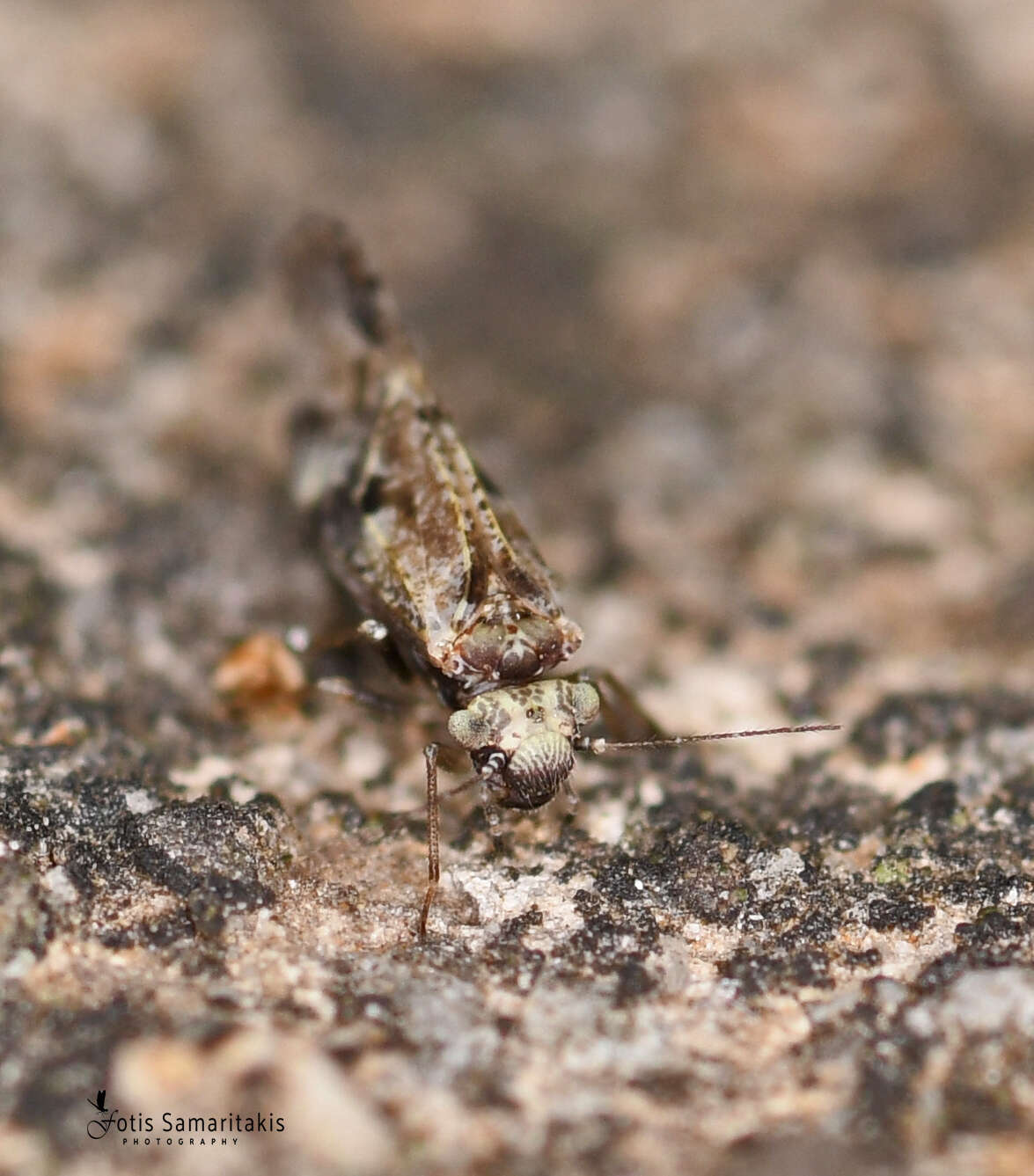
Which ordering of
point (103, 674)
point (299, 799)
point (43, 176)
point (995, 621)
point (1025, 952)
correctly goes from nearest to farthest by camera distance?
point (1025, 952)
point (299, 799)
point (103, 674)
point (995, 621)
point (43, 176)

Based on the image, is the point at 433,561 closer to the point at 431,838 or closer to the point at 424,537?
the point at 424,537

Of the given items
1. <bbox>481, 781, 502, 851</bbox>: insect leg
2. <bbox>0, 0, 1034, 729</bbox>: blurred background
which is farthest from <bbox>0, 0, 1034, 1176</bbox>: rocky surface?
<bbox>481, 781, 502, 851</bbox>: insect leg

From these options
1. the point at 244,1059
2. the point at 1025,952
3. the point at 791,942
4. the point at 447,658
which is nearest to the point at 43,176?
the point at 447,658

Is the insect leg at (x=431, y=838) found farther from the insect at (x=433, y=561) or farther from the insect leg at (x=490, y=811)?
the insect leg at (x=490, y=811)

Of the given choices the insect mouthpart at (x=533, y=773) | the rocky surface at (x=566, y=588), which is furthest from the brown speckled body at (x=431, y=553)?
the rocky surface at (x=566, y=588)

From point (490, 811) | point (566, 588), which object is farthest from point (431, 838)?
point (566, 588)

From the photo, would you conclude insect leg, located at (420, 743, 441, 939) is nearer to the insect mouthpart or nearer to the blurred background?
the insect mouthpart

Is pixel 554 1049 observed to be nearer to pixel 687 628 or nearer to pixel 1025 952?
pixel 1025 952
